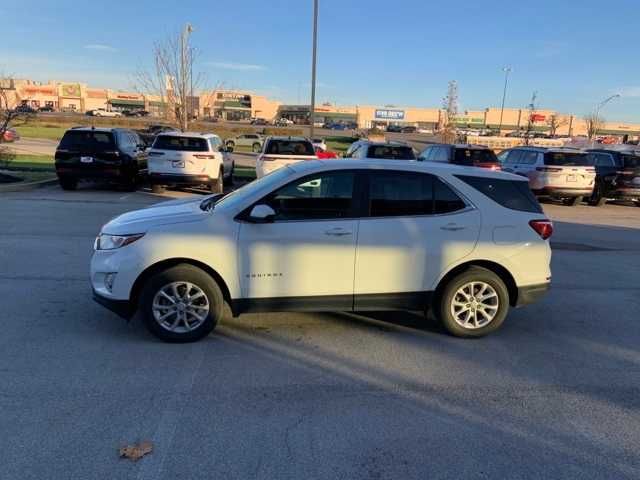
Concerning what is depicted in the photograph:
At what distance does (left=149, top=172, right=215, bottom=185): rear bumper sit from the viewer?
14156 mm

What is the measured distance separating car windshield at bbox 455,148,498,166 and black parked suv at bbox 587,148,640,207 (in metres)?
3.49

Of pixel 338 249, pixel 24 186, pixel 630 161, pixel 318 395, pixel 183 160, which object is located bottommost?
pixel 318 395

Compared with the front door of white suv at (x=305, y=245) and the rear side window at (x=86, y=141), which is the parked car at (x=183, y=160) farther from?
the front door of white suv at (x=305, y=245)

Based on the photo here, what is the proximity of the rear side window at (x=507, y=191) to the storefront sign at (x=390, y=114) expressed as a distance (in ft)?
386

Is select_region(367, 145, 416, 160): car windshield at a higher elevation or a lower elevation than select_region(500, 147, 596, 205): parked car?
higher

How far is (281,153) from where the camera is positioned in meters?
14.3

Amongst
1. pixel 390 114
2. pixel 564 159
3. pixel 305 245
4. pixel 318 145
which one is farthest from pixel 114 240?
pixel 390 114

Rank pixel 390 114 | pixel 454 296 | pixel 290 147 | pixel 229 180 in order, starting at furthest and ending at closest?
pixel 390 114 < pixel 229 180 < pixel 290 147 < pixel 454 296

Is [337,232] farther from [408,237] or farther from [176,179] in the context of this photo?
[176,179]

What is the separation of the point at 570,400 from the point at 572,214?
12598 millimetres

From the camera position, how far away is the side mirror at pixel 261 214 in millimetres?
4516

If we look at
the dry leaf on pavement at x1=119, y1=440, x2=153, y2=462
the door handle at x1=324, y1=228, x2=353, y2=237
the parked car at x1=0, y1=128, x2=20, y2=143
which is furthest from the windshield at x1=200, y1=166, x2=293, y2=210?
the parked car at x1=0, y1=128, x2=20, y2=143

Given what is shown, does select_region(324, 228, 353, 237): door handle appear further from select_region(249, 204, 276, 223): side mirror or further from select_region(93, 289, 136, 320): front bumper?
select_region(93, 289, 136, 320): front bumper

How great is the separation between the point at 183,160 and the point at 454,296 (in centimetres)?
1069
